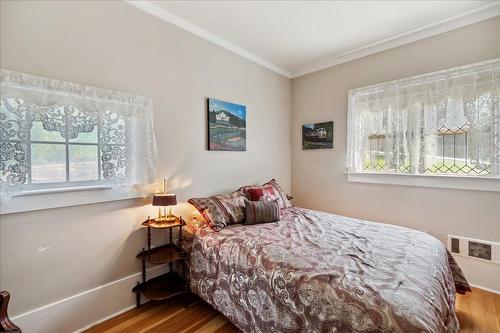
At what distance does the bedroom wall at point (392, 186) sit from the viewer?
229cm

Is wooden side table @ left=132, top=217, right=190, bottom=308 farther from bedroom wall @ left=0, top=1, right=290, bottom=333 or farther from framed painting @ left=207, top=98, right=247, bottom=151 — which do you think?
framed painting @ left=207, top=98, right=247, bottom=151

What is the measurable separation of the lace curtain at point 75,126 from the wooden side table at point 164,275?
0.46m

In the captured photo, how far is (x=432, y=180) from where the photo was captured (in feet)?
8.33

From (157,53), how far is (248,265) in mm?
2044

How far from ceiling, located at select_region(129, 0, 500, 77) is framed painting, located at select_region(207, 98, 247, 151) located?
28.6 inches

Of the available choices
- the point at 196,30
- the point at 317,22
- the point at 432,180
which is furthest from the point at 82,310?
the point at 432,180

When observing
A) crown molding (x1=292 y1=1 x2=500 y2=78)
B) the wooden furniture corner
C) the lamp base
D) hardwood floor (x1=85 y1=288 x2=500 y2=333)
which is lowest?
hardwood floor (x1=85 y1=288 x2=500 y2=333)

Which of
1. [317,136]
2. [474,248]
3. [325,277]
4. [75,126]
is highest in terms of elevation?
[317,136]

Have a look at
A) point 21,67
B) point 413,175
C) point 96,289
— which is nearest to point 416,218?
point 413,175

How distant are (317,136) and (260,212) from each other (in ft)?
5.51

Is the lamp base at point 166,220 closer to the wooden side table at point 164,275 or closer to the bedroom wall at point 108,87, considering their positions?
the wooden side table at point 164,275

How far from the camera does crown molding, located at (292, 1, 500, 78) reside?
2221 millimetres

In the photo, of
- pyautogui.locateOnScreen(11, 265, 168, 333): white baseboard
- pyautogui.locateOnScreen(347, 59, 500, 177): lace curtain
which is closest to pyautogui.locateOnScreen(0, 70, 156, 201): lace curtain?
pyautogui.locateOnScreen(11, 265, 168, 333): white baseboard

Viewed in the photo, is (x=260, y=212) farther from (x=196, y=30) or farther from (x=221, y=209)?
(x=196, y=30)
